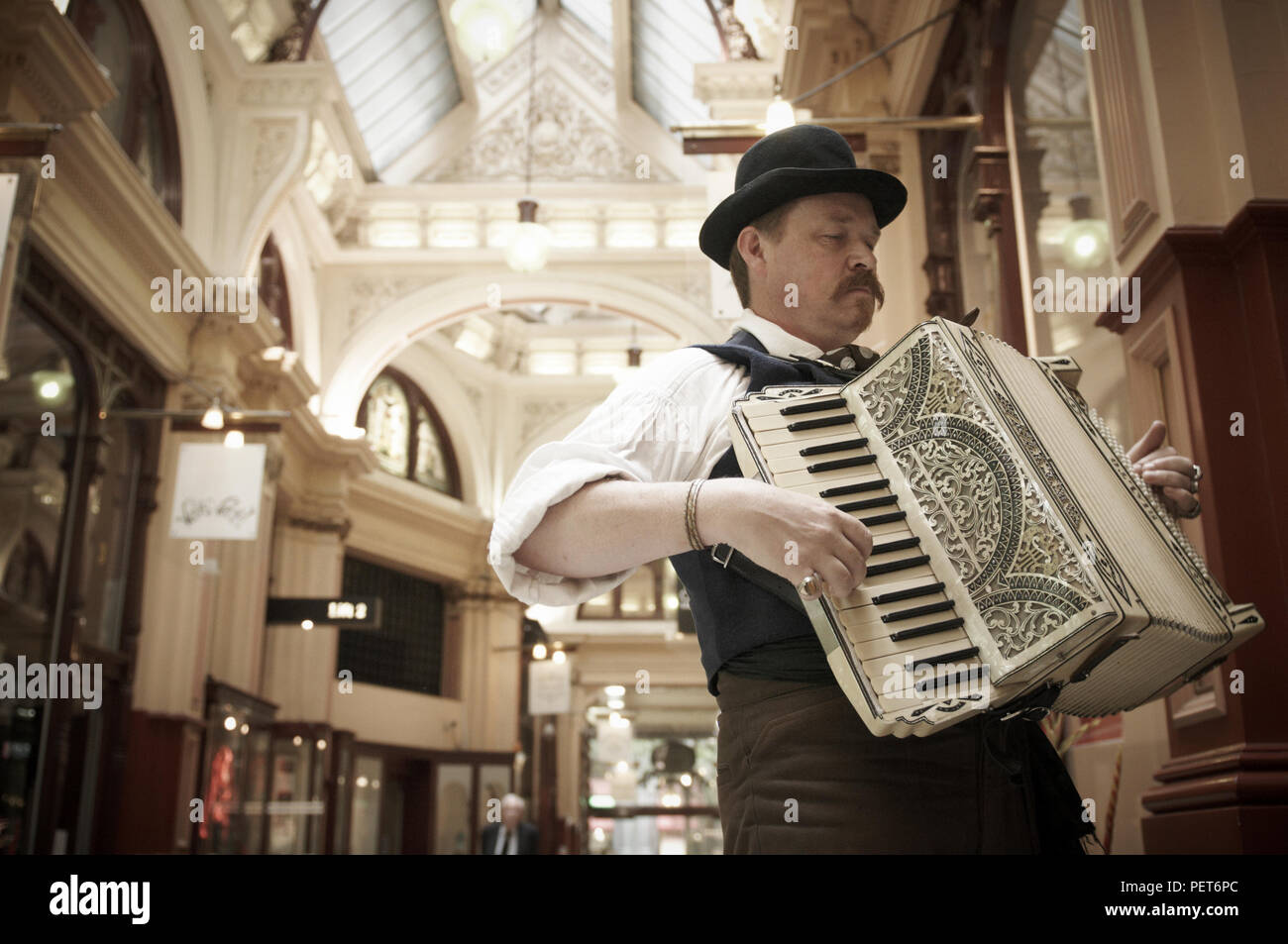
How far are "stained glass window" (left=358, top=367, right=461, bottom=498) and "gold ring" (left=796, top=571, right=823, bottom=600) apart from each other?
15.6 m

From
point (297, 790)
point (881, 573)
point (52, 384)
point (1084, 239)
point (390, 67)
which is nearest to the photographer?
point (881, 573)

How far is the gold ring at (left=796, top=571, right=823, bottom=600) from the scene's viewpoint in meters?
1.21

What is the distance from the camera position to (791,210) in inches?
66.3

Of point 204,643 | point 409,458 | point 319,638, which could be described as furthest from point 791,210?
point 409,458

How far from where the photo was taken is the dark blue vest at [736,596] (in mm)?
1425

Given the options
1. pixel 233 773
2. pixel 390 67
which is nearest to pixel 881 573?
pixel 233 773

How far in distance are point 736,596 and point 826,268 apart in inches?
20.3

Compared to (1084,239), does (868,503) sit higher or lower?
lower

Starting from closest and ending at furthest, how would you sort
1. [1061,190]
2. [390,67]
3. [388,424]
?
[1061,190], [390,67], [388,424]

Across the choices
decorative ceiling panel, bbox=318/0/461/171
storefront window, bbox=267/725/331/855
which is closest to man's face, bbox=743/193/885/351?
storefront window, bbox=267/725/331/855

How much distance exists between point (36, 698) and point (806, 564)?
8.01 meters

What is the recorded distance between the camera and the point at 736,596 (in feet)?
4.83

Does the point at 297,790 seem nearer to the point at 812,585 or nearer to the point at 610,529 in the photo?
the point at 610,529

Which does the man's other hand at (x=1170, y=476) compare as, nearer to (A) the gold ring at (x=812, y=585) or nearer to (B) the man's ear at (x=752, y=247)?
A: (B) the man's ear at (x=752, y=247)
